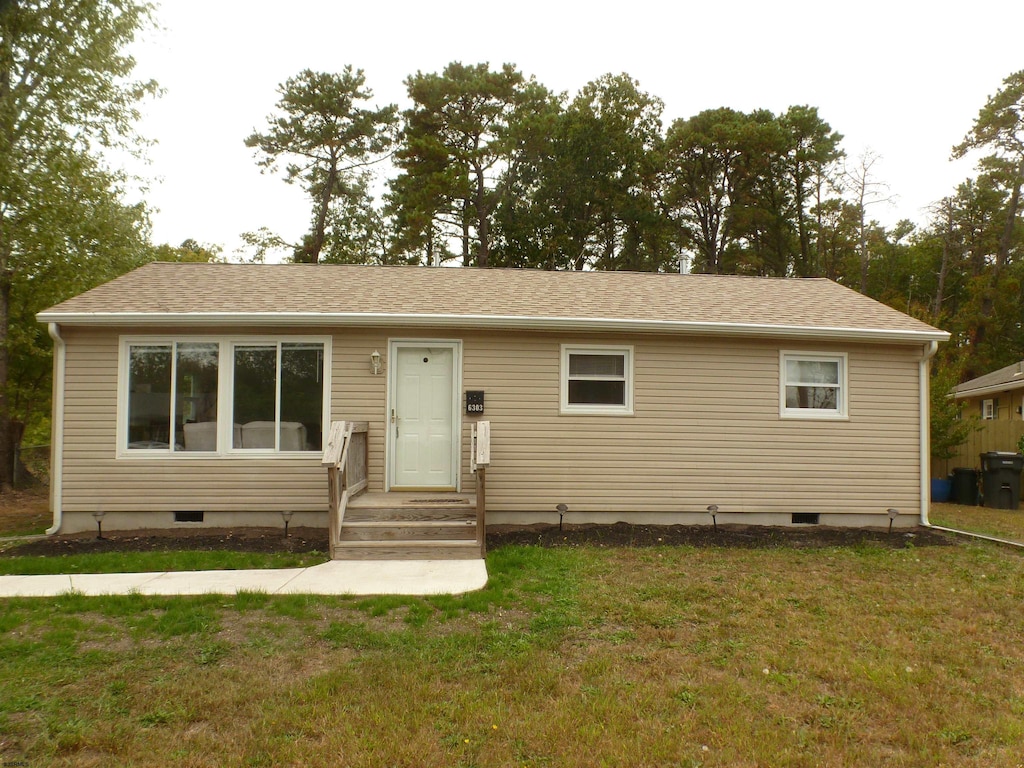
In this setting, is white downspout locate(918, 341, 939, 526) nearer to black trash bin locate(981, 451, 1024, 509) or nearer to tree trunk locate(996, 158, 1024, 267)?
black trash bin locate(981, 451, 1024, 509)

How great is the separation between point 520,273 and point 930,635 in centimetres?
790

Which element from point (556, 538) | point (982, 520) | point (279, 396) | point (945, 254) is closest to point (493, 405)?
point (556, 538)

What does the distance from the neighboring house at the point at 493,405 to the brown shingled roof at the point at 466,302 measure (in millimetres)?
50

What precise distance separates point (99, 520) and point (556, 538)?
5.51m

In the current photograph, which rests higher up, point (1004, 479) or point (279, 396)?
point (279, 396)

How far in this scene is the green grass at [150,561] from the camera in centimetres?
635

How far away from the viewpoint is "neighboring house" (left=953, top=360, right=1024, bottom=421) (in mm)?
16625

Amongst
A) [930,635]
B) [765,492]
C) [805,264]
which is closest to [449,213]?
[805,264]

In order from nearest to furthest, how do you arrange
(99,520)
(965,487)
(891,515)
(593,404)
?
(99,520) < (891,515) < (593,404) < (965,487)

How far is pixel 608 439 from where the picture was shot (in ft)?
27.8

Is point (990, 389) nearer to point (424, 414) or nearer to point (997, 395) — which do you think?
point (997, 395)

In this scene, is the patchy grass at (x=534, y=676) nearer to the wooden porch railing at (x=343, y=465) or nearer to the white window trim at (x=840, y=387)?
the wooden porch railing at (x=343, y=465)

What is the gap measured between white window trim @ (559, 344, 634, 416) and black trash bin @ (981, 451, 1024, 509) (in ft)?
27.9

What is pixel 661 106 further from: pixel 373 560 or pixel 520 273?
pixel 373 560
